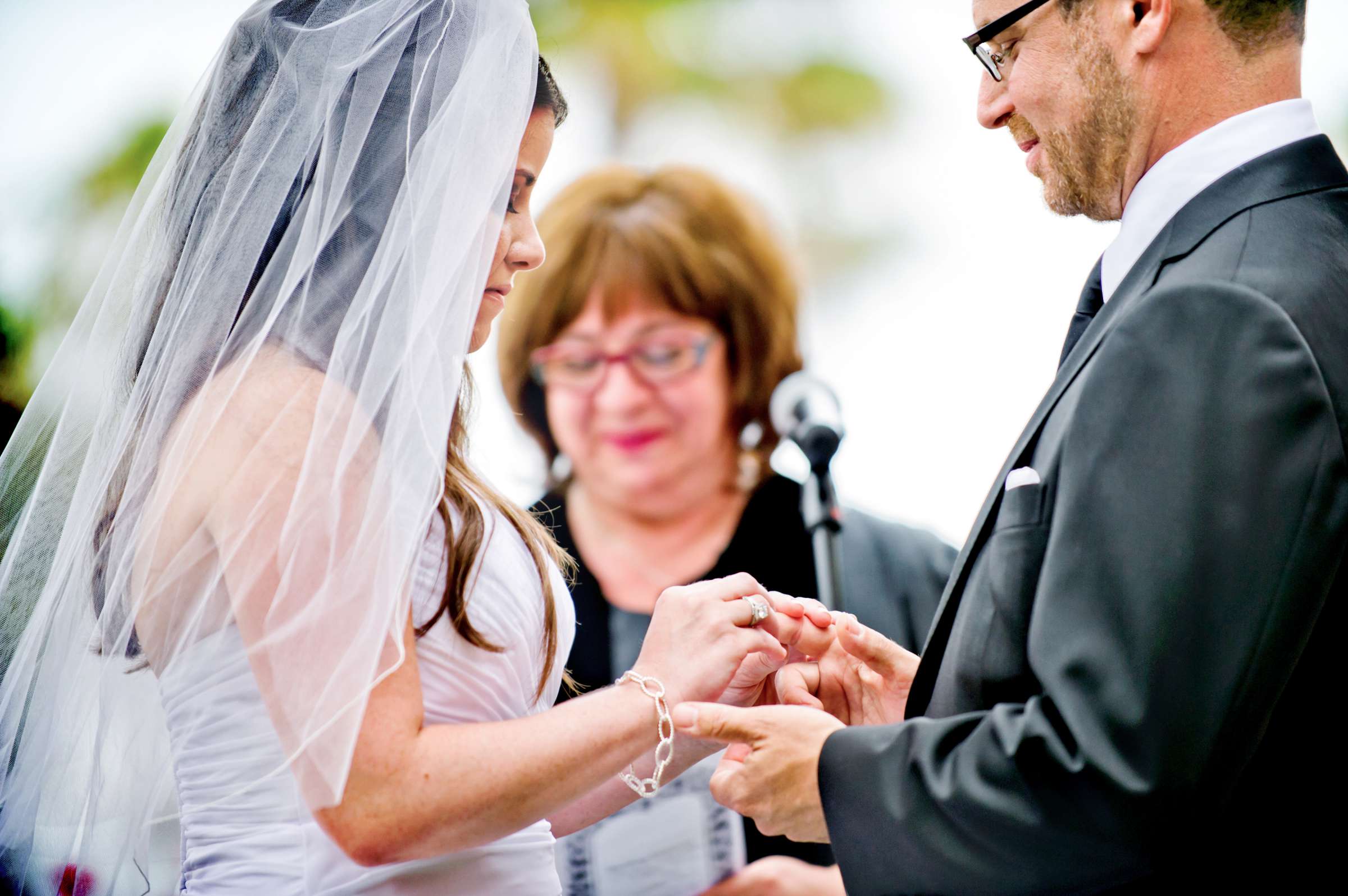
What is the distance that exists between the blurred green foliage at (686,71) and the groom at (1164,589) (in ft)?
7.20

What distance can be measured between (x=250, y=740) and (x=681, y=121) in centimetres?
281

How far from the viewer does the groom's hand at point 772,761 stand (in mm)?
1496

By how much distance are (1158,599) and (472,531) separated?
2.90ft

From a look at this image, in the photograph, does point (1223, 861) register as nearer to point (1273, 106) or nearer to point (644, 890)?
point (1273, 106)

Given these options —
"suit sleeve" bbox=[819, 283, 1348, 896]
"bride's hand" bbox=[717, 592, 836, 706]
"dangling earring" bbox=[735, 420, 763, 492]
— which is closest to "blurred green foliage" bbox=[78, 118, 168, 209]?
"dangling earring" bbox=[735, 420, 763, 492]

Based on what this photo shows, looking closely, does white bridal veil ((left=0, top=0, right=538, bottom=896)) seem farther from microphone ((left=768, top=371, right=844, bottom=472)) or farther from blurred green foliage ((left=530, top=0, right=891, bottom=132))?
blurred green foliage ((left=530, top=0, right=891, bottom=132))

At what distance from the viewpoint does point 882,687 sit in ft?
6.31

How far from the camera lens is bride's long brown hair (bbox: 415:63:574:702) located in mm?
1561

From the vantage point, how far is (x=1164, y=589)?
1223 millimetres

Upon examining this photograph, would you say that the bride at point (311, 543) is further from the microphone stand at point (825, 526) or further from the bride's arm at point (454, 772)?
the microphone stand at point (825, 526)

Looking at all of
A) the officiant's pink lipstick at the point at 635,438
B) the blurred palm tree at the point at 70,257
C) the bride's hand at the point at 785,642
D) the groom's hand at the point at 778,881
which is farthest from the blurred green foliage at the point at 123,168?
the groom's hand at the point at 778,881

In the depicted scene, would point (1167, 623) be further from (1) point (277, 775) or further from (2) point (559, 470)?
(2) point (559, 470)

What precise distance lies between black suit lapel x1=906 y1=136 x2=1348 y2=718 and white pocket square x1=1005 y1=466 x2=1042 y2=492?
0.02 meters

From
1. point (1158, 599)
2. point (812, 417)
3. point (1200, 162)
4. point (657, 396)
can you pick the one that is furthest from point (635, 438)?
point (1158, 599)
